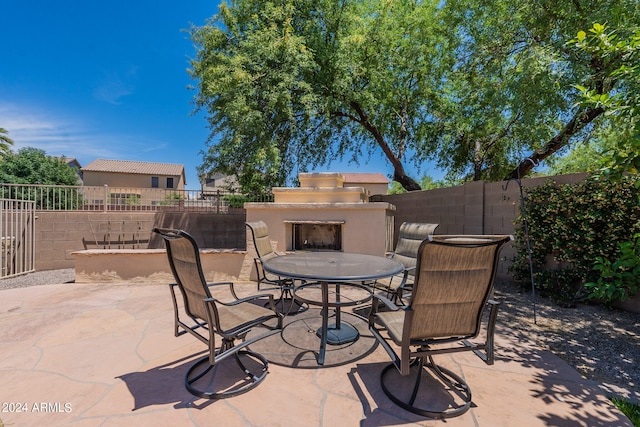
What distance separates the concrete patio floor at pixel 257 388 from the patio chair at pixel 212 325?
0.35 feet

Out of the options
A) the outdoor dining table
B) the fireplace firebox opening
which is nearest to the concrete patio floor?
the outdoor dining table

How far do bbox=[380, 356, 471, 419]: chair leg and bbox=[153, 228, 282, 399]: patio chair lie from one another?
957 millimetres

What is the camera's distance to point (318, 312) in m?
3.56

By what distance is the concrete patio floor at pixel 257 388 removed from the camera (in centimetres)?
172

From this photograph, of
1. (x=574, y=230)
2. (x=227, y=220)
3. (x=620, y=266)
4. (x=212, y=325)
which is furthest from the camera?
(x=227, y=220)

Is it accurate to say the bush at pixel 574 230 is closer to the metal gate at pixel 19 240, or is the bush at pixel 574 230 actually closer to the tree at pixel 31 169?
the metal gate at pixel 19 240

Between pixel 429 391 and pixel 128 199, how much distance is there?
28.1 feet

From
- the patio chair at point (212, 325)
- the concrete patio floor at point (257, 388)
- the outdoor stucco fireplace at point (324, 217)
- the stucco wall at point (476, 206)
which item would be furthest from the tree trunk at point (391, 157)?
the patio chair at point (212, 325)

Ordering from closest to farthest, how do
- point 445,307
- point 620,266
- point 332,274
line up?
point 445,307
point 332,274
point 620,266

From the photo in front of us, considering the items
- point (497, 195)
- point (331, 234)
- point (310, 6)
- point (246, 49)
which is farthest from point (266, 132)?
point (497, 195)

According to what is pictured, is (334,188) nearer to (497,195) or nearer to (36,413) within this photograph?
(497,195)

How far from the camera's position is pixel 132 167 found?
81.8ft

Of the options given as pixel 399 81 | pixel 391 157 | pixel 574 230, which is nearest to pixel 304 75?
pixel 399 81

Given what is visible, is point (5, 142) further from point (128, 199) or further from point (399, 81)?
point (399, 81)
